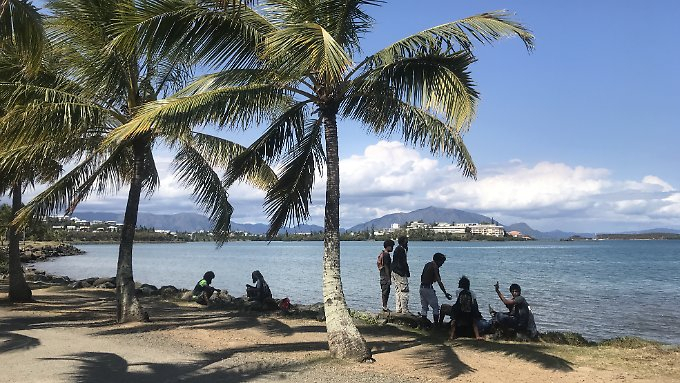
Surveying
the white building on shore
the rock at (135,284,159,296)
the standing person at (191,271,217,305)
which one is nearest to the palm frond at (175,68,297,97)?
the standing person at (191,271,217,305)

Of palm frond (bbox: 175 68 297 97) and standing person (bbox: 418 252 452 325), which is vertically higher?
palm frond (bbox: 175 68 297 97)

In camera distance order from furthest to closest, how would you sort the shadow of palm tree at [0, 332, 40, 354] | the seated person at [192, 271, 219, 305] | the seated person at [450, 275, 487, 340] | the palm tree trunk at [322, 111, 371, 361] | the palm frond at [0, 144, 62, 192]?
the seated person at [192, 271, 219, 305] → the seated person at [450, 275, 487, 340] → the palm frond at [0, 144, 62, 192] → the shadow of palm tree at [0, 332, 40, 354] → the palm tree trunk at [322, 111, 371, 361]

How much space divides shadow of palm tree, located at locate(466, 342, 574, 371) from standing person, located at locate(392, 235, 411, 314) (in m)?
2.47

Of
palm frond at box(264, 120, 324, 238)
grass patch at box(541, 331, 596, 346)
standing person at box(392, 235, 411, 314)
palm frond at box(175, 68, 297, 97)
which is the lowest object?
grass patch at box(541, 331, 596, 346)

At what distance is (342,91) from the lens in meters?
8.82

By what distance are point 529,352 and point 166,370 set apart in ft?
18.8

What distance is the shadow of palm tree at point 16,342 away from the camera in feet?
28.6

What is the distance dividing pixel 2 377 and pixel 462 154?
7087mm

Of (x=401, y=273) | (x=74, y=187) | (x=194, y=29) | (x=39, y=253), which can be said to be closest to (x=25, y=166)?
(x=74, y=187)

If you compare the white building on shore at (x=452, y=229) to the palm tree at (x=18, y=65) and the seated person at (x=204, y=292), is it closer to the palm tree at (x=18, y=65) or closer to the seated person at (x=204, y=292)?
the seated person at (x=204, y=292)

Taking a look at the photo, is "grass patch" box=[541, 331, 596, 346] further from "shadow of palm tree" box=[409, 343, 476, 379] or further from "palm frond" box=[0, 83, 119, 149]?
"palm frond" box=[0, 83, 119, 149]

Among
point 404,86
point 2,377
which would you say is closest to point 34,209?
point 2,377

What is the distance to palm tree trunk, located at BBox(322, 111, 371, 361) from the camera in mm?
8398

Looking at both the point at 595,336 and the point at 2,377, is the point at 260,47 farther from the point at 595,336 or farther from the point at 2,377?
the point at 595,336
